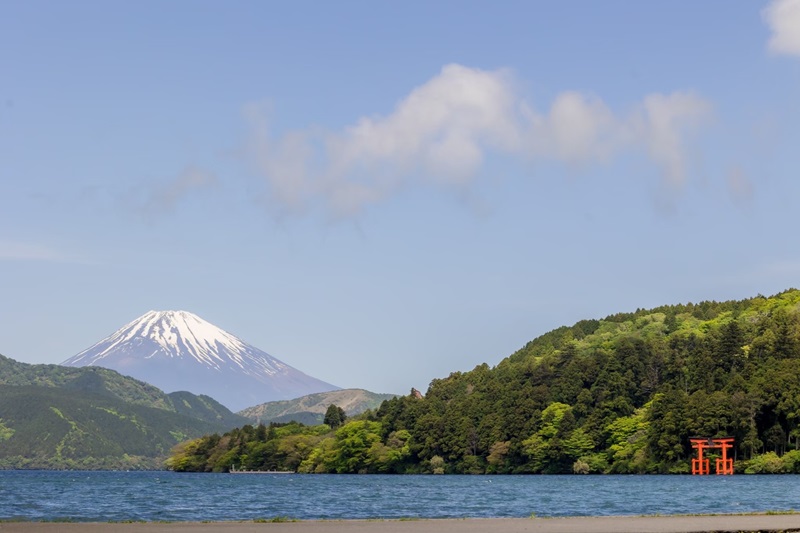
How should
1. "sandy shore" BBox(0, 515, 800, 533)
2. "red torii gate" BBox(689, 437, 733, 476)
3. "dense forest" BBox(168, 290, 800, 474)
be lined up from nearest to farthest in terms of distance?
"sandy shore" BBox(0, 515, 800, 533), "red torii gate" BBox(689, 437, 733, 476), "dense forest" BBox(168, 290, 800, 474)

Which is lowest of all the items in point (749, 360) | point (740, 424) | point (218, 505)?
point (218, 505)

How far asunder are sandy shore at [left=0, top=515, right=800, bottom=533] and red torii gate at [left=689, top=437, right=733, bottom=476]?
366ft

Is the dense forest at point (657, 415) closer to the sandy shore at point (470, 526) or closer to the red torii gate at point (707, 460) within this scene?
the red torii gate at point (707, 460)

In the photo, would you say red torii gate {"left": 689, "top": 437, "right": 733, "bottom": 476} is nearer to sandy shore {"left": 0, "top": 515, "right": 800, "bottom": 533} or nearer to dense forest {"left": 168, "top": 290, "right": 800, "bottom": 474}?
dense forest {"left": 168, "top": 290, "right": 800, "bottom": 474}

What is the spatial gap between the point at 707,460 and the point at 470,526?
399 ft

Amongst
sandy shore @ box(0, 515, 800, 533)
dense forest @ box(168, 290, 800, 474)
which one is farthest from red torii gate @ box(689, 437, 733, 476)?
sandy shore @ box(0, 515, 800, 533)

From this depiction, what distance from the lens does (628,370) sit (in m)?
196

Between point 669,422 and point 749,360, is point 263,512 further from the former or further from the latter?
point 749,360

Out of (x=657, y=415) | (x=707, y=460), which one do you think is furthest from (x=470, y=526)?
(x=657, y=415)

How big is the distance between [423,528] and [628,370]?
163 metres

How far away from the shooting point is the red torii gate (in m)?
150

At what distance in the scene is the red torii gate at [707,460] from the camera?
150 metres

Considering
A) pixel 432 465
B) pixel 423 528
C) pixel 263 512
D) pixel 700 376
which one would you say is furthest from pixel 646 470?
pixel 423 528

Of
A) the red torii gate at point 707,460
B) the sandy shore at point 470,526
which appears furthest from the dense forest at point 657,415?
the sandy shore at point 470,526
